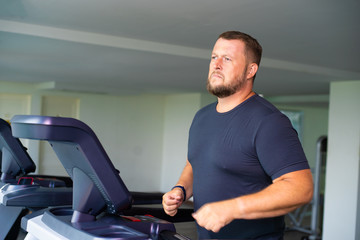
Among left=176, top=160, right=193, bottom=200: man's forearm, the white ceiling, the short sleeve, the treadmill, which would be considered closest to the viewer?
the short sleeve

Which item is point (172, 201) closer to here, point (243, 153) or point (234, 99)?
point (243, 153)

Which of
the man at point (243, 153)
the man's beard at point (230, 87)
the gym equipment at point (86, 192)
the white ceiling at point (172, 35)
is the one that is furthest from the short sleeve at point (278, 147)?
the white ceiling at point (172, 35)

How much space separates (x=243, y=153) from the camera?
50.1 inches

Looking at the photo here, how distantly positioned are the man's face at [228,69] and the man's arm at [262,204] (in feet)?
1.27

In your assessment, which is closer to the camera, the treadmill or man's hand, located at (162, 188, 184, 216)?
man's hand, located at (162, 188, 184, 216)

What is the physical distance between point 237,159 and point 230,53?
36cm

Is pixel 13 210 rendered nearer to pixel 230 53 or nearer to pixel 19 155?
pixel 19 155

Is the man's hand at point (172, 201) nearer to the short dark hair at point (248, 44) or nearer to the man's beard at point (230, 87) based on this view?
the man's beard at point (230, 87)

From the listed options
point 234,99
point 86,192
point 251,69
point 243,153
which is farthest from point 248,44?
point 86,192

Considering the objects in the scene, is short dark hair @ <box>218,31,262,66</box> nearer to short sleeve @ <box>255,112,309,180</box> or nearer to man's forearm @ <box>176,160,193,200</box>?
short sleeve @ <box>255,112,309,180</box>

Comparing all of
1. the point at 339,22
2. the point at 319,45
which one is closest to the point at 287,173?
the point at 339,22

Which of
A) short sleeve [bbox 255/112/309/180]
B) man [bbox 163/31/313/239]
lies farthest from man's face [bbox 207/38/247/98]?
short sleeve [bbox 255/112/309/180]

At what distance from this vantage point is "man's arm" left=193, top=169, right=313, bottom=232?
3.36 ft

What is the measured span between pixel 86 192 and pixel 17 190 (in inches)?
35.6
